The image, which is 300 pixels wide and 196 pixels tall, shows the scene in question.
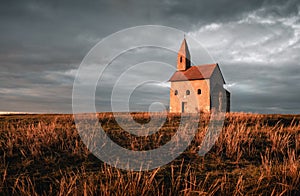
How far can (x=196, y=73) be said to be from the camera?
3691cm

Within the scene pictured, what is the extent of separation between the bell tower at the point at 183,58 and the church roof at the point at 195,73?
1.09m

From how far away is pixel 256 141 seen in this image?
7.16 m

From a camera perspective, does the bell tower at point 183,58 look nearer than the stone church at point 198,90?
No

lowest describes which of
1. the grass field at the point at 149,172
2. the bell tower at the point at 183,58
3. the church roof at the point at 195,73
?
the grass field at the point at 149,172

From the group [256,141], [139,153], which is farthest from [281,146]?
[139,153]

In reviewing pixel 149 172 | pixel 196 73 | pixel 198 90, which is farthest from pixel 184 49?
pixel 149 172

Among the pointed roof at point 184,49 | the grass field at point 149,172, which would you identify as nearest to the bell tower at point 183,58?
the pointed roof at point 184,49

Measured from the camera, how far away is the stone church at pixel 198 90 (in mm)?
34250

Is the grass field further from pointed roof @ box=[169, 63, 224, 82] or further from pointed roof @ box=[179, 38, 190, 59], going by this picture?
pointed roof @ box=[179, 38, 190, 59]

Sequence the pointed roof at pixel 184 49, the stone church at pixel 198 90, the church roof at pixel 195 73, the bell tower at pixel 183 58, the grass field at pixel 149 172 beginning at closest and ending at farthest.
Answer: the grass field at pixel 149 172 → the stone church at pixel 198 90 → the church roof at pixel 195 73 → the bell tower at pixel 183 58 → the pointed roof at pixel 184 49

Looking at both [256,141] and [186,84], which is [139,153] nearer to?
[256,141]

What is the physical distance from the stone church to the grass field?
87.4 ft

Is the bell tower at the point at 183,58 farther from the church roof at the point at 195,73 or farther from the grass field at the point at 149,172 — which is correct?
the grass field at the point at 149,172

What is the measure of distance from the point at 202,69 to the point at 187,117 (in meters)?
26.9
